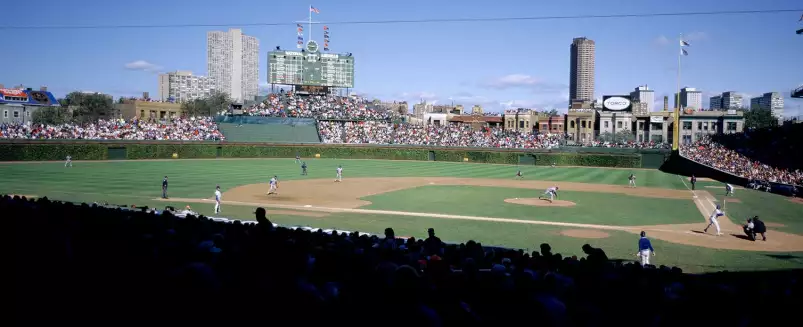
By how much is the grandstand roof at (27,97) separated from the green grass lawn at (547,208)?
258 ft

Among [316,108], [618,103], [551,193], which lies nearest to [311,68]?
[316,108]

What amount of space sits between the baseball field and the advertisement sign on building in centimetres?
4654

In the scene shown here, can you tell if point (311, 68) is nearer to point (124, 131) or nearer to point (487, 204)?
point (124, 131)

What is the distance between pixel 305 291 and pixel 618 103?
315 ft

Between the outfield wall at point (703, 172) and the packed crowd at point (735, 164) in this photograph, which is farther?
the packed crowd at point (735, 164)

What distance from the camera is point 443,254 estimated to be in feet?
29.4

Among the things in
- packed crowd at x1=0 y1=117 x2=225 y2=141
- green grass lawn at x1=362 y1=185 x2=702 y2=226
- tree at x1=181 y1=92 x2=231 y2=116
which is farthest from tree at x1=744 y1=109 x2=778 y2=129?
tree at x1=181 y1=92 x2=231 y2=116

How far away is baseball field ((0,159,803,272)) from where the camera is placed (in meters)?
18.9

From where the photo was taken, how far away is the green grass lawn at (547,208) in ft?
82.0

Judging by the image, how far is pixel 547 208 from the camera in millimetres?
27781

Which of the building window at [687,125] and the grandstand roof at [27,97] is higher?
the grandstand roof at [27,97]

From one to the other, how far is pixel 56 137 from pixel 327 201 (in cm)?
4033

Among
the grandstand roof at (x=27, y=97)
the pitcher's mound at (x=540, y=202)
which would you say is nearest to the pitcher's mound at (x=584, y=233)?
the pitcher's mound at (x=540, y=202)

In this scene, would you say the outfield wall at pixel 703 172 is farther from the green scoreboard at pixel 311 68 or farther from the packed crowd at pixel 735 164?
the green scoreboard at pixel 311 68
